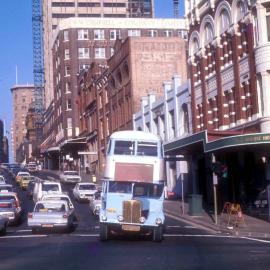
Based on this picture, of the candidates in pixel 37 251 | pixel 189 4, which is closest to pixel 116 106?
pixel 189 4

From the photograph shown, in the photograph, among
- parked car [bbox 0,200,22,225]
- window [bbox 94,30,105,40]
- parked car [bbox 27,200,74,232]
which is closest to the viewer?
parked car [bbox 27,200,74,232]

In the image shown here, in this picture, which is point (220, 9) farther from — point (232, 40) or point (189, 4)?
point (189, 4)

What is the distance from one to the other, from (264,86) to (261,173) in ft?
19.7

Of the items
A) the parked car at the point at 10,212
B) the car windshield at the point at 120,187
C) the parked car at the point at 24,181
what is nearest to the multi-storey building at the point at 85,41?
the parked car at the point at 24,181

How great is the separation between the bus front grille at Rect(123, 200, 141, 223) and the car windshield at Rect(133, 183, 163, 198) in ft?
1.52

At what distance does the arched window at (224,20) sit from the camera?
1587 inches

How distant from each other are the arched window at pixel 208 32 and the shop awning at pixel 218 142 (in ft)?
25.5

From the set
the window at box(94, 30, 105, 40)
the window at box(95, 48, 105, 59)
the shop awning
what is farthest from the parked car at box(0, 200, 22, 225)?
the window at box(94, 30, 105, 40)

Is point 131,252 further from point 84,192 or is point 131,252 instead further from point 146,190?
point 84,192

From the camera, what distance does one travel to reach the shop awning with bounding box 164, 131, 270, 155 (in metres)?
31.2

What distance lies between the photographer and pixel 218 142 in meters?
33.6

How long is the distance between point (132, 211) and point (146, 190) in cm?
110

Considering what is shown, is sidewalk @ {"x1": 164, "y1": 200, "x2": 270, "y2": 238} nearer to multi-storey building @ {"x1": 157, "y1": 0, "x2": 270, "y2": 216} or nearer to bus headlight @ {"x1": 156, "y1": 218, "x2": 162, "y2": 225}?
multi-storey building @ {"x1": 157, "y1": 0, "x2": 270, "y2": 216}

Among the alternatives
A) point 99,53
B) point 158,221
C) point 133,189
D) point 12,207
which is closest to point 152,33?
point 99,53
